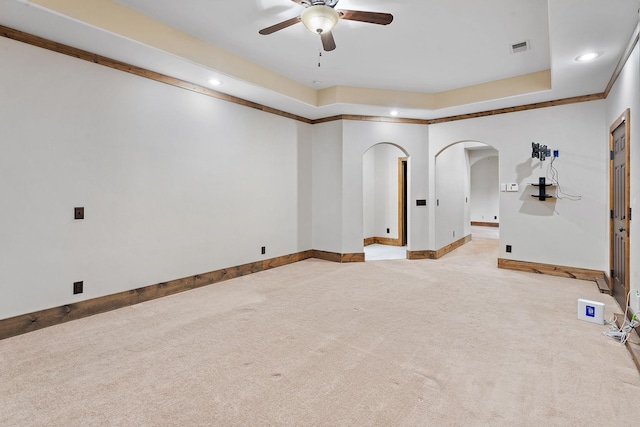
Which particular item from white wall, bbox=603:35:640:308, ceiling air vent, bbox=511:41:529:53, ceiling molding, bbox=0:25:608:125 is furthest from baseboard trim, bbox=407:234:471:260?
ceiling air vent, bbox=511:41:529:53

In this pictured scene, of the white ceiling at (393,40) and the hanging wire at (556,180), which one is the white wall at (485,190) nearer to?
the hanging wire at (556,180)

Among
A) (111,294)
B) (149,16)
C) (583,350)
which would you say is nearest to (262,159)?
(149,16)

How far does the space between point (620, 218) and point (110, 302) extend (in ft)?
19.0

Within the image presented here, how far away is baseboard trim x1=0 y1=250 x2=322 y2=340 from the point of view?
2861 millimetres

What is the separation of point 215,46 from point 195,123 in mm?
975

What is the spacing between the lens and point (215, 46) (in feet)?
12.5

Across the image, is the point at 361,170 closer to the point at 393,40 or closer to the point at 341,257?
the point at 341,257

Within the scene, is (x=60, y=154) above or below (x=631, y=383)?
above

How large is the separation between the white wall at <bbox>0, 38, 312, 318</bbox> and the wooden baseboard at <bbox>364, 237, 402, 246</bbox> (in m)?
3.44

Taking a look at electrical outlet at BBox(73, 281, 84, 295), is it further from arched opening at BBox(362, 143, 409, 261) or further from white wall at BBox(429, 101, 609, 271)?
white wall at BBox(429, 101, 609, 271)

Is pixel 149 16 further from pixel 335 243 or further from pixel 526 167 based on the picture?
pixel 526 167

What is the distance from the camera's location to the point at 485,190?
39.9 ft

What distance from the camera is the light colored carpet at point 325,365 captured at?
183cm

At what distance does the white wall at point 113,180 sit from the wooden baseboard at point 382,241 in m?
3.44
